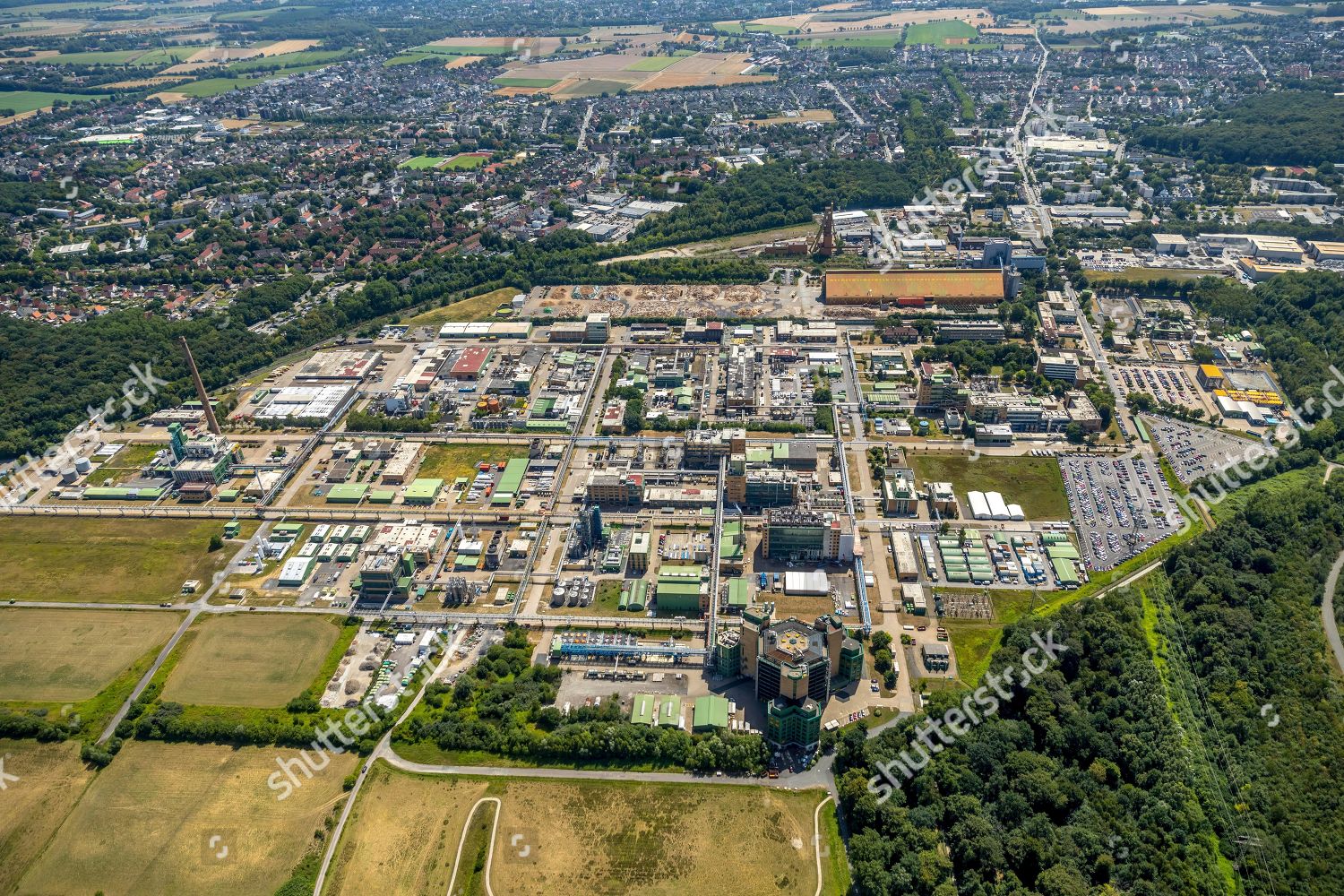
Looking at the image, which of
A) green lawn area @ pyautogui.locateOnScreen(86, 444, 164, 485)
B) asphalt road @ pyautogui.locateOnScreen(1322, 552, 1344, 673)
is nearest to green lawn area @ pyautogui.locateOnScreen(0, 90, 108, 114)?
green lawn area @ pyautogui.locateOnScreen(86, 444, 164, 485)

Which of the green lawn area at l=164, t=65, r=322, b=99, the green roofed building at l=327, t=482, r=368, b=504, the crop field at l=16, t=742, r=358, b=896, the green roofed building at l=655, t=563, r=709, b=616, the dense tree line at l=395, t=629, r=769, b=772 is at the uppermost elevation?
the green lawn area at l=164, t=65, r=322, b=99

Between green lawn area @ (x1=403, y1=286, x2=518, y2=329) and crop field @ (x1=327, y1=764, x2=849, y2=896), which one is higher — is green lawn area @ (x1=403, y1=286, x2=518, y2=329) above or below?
above

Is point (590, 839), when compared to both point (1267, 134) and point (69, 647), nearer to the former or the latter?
point (69, 647)

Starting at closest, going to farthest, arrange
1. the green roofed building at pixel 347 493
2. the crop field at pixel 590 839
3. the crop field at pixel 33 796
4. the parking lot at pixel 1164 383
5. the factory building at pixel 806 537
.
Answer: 1. the crop field at pixel 590 839
2. the crop field at pixel 33 796
3. the factory building at pixel 806 537
4. the green roofed building at pixel 347 493
5. the parking lot at pixel 1164 383

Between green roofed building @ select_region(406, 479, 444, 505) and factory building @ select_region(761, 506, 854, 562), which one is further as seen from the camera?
green roofed building @ select_region(406, 479, 444, 505)

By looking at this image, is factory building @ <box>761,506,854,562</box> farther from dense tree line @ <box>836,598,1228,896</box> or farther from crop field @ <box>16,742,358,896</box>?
crop field @ <box>16,742,358,896</box>

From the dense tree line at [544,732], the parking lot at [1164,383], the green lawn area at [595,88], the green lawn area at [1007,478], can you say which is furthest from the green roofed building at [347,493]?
the green lawn area at [595,88]

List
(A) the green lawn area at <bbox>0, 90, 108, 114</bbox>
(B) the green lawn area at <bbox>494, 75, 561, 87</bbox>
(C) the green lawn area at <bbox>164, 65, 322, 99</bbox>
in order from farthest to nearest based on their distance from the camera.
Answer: (B) the green lawn area at <bbox>494, 75, 561, 87</bbox> < (C) the green lawn area at <bbox>164, 65, 322, 99</bbox> < (A) the green lawn area at <bbox>0, 90, 108, 114</bbox>

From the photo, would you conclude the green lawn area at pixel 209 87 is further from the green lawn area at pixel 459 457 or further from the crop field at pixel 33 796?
the crop field at pixel 33 796
